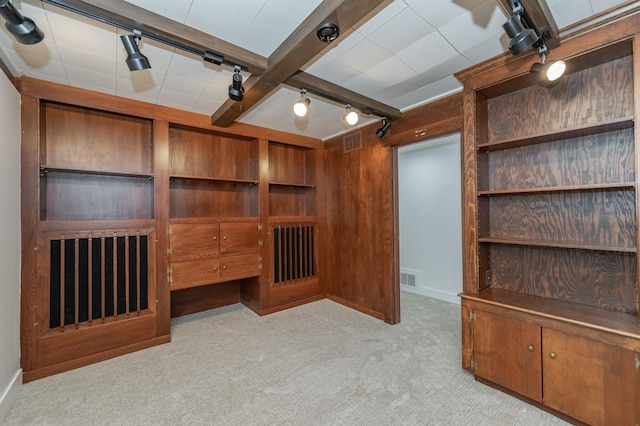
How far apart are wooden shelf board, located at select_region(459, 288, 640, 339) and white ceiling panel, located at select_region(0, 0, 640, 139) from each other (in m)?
1.86

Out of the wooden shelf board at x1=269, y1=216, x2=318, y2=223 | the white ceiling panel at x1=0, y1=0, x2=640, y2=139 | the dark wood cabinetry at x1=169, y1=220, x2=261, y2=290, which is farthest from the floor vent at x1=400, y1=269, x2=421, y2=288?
the white ceiling panel at x1=0, y1=0, x2=640, y2=139

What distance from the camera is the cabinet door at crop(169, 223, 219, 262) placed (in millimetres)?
3025

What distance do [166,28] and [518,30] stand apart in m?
1.97

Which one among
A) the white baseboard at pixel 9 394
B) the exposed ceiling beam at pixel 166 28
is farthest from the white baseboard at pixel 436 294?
the white baseboard at pixel 9 394

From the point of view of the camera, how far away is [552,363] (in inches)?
70.4

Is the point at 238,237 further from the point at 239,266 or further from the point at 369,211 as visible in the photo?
the point at 369,211

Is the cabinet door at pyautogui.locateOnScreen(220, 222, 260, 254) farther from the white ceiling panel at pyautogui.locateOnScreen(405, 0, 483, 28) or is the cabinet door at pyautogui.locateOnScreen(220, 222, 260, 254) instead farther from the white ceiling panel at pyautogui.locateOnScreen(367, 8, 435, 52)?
the white ceiling panel at pyautogui.locateOnScreen(405, 0, 483, 28)

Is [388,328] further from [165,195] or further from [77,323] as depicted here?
[77,323]

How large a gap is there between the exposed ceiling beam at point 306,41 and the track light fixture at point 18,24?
123 cm

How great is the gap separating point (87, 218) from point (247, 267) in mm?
1740

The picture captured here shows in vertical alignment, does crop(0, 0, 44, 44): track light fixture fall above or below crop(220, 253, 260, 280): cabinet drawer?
above

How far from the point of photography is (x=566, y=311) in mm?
1865

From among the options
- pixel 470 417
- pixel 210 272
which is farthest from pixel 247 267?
pixel 470 417

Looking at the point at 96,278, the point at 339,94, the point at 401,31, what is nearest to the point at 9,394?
the point at 96,278
